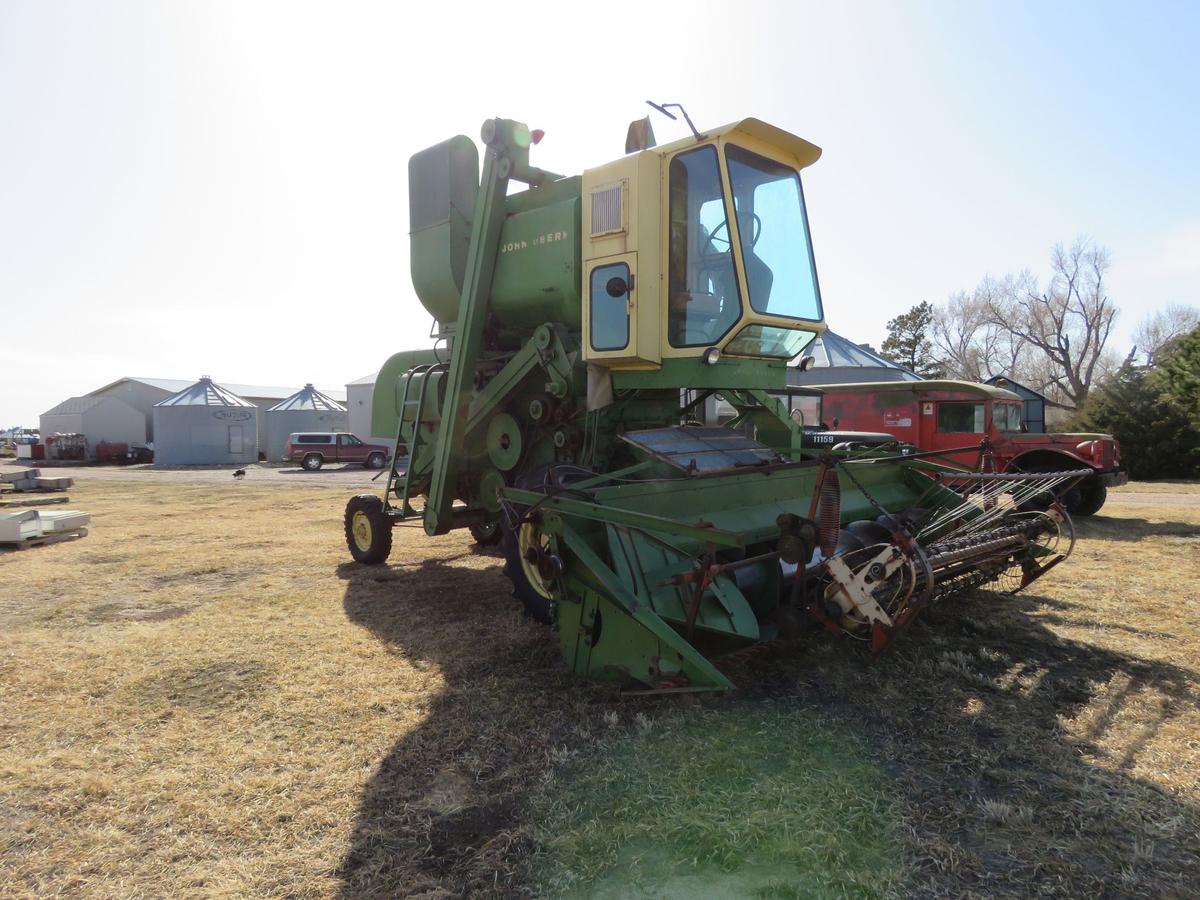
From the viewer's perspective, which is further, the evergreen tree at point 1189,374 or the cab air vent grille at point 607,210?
the evergreen tree at point 1189,374

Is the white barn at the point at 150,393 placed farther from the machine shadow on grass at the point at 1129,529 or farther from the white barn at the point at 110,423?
the machine shadow on grass at the point at 1129,529

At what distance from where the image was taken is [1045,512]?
4.45 metres

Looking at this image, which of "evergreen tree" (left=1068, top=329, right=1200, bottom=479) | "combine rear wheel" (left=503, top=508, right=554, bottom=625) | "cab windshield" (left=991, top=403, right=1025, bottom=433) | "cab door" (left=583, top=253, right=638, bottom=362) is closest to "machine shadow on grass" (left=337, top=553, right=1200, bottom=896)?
"combine rear wheel" (left=503, top=508, right=554, bottom=625)

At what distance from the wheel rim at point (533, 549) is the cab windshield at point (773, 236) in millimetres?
→ 1989

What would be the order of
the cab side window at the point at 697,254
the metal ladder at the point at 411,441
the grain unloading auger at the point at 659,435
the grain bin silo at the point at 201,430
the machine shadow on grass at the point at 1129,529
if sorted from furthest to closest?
1. the grain bin silo at the point at 201,430
2. the machine shadow on grass at the point at 1129,529
3. the metal ladder at the point at 411,441
4. the cab side window at the point at 697,254
5. the grain unloading auger at the point at 659,435

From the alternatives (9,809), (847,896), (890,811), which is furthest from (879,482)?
(9,809)

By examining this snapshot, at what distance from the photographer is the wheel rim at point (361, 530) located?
7176 mm

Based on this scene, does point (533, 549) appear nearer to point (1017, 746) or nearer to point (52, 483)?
point (1017, 746)

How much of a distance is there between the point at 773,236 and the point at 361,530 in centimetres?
487

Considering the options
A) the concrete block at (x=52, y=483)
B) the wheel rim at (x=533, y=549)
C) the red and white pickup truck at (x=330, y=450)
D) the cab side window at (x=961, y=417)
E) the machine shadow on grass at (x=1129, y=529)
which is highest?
the cab side window at (x=961, y=417)

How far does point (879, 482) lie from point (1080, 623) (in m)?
1.57

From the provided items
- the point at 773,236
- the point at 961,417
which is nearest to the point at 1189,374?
the point at 961,417

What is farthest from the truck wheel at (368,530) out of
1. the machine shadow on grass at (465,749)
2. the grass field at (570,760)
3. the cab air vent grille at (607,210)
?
the cab air vent grille at (607,210)

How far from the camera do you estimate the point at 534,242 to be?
211 inches
